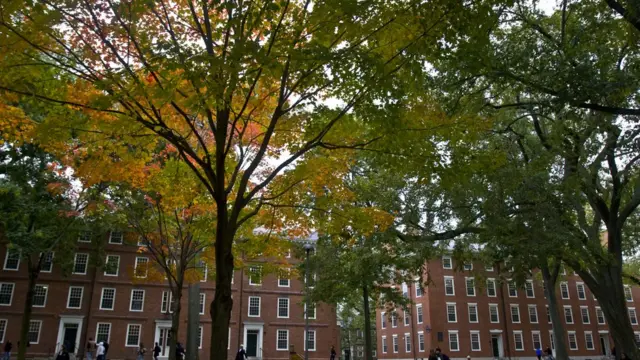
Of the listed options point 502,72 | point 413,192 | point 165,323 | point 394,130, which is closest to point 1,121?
point 394,130

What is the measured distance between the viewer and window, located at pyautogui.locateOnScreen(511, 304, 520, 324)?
48750mm

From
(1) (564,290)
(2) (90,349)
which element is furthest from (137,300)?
(1) (564,290)

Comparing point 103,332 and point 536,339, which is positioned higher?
point 103,332

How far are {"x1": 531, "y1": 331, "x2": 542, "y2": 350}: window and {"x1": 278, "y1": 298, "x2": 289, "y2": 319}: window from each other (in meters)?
28.0

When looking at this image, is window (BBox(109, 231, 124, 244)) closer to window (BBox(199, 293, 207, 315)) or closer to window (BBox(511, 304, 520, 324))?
window (BBox(199, 293, 207, 315))

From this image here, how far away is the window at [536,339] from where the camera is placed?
1909 inches

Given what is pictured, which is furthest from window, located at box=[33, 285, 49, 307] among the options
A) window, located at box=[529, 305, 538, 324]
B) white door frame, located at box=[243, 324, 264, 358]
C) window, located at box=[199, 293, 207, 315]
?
window, located at box=[529, 305, 538, 324]

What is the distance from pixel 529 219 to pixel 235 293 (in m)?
29.6

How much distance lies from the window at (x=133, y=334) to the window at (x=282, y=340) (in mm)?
11351

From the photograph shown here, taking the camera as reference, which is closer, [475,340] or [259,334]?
[259,334]

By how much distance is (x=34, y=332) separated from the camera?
32.8m

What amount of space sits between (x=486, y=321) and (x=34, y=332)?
4141 centimetres

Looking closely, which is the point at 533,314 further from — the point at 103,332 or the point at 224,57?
the point at 224,57

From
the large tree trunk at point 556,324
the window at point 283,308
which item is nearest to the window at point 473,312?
the window at point 283,308
